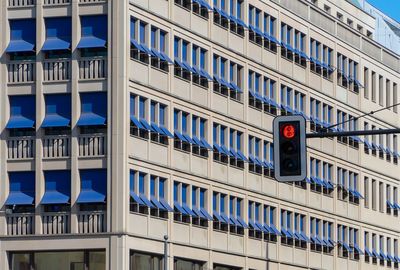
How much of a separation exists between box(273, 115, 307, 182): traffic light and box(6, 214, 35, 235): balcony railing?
40026mm

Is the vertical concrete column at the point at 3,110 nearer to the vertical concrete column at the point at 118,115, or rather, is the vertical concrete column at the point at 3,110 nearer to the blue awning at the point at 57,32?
the blue awning at the point at 57,32

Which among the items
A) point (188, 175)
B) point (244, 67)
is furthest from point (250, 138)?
point (188, 175)

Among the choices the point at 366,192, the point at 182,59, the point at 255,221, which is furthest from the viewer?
the point at 366,192

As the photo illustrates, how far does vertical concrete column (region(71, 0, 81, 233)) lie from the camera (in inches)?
2788

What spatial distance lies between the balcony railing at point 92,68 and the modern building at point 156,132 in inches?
3.5

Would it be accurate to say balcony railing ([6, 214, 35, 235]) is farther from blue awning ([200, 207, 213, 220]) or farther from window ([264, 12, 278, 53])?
window ([264, 12, 278, 53])

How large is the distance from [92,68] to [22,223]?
755 cm

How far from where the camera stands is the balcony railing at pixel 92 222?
7088 cm

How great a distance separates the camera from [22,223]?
2837 inches

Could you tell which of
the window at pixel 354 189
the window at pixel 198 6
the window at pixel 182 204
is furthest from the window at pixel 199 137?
the window at pixel 354 189

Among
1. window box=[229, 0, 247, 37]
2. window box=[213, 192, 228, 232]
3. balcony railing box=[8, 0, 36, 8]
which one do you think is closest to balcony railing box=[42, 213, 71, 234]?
balcony railing box=[8, 0, 36, 8]

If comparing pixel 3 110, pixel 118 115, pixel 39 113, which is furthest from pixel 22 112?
pixel 118 115

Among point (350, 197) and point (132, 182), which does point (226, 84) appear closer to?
point (132, 182)

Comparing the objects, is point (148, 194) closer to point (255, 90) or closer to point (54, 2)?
point (54, 2)
